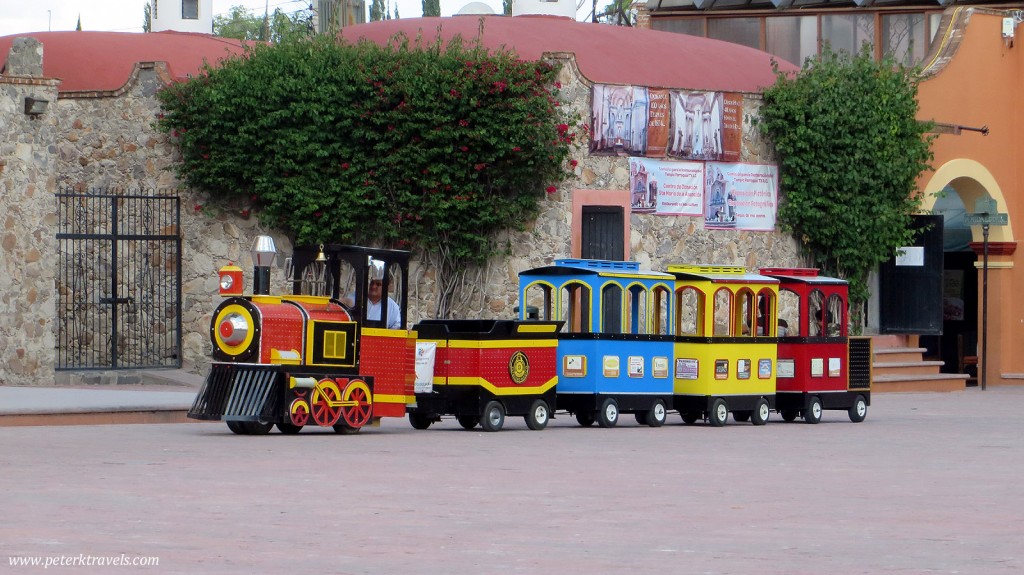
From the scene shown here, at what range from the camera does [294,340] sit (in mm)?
16141

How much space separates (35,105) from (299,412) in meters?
7.96

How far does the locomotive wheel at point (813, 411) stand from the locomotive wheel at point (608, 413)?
119 inches

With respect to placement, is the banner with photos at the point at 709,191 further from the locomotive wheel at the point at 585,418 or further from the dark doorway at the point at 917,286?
the locomotive wheel at the point at 585,418

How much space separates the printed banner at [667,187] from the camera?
2633 cm

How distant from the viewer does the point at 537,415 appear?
1806cm

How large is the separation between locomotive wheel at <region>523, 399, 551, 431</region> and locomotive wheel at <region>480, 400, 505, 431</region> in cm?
42

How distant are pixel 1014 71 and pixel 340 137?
49.9ft

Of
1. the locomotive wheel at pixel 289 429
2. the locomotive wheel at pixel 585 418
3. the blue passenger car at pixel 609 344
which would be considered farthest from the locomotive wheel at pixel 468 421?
the locomotive wheel at pixel 289 429

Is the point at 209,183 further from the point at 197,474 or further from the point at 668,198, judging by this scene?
the point at 197,474

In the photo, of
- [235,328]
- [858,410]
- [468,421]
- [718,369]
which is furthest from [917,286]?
[235,328]

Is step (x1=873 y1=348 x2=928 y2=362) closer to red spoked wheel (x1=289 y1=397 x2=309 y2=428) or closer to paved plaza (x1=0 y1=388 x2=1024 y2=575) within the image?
paved plaza (x1=0 y1=388 x2=1024 y2=575)

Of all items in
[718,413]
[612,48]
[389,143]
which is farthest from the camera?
[612,48]

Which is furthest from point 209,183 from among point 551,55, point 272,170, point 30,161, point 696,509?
point 696,509

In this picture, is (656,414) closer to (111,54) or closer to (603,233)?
(603,233)
